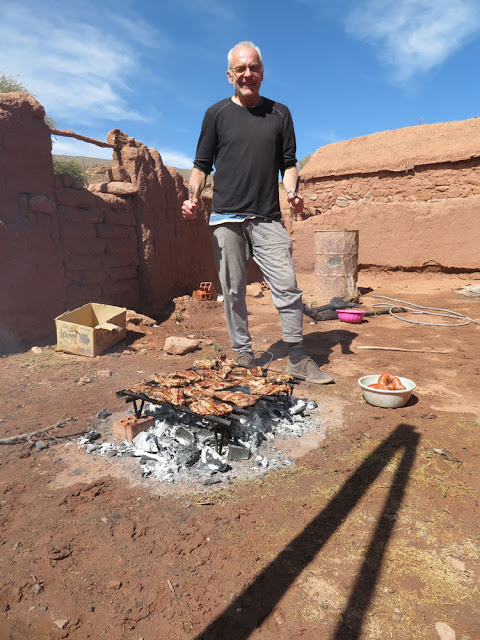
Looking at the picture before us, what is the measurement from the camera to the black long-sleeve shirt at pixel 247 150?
3.45 meters

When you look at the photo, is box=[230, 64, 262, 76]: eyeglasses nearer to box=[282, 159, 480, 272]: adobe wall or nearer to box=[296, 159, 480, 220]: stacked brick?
box=[282, 159, 480, 272]: adobe wall

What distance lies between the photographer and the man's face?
3250 millimetres

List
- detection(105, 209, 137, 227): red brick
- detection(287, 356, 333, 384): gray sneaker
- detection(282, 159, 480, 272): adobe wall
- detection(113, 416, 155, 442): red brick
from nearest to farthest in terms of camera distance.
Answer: detection(113, 416, 155, 442): red brick, detection(287, 356, 333, 384): gray sneaker, detection(105, 209, 137, 227): red brick, detection(282, 159, 480, 272): adobe wall

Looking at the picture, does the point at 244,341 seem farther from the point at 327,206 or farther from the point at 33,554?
the point at 327,206

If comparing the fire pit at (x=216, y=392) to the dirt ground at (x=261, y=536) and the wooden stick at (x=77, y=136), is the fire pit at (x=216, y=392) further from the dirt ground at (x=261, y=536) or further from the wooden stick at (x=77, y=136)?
A: the wooden stick at (x=77, y=136)

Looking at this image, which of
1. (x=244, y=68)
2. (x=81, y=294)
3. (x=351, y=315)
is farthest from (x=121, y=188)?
(x=351, y=315)

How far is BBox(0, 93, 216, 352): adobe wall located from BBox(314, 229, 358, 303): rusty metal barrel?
2.60 metres

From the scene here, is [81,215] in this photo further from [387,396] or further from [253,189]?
[387,396]

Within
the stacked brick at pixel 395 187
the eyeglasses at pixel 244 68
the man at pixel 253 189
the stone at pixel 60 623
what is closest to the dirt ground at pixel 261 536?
the stone at pixel 60 623

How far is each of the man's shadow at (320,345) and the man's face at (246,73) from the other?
2307 mm

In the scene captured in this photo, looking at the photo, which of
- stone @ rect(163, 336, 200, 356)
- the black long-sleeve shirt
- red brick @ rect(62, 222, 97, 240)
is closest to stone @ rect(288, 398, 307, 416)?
the black long-sleeve shirt

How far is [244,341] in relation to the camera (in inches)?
148

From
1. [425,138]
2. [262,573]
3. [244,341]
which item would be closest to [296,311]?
[244,341]

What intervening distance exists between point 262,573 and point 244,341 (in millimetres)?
2280
